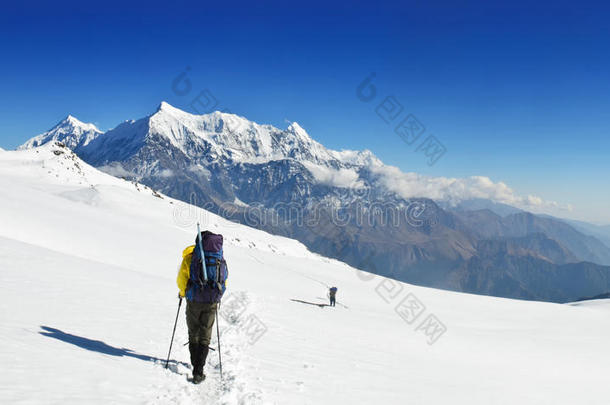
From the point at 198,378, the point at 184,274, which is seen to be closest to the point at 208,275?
the point at 184,274

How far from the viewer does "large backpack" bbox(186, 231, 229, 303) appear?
23.1ft

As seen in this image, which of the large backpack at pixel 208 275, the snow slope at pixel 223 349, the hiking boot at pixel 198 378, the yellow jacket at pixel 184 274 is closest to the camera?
the snow slope at pixel 223 349

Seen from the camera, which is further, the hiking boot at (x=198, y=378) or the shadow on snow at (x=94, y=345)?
the shadow on snow at (x=94, y=345)

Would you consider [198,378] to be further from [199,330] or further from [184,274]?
[184,274]

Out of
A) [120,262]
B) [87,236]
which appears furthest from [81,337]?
[87,236]

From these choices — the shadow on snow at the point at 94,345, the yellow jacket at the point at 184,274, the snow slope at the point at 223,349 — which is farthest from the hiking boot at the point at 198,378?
the yellow jacket at the point at 184,274

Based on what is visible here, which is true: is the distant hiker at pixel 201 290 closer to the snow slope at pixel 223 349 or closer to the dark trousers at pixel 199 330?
the dark trousers at pixel 199 330

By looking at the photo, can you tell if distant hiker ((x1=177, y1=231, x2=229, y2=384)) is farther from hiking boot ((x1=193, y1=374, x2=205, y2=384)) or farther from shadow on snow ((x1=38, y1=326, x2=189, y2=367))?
shadow on snow ((x1=38, y1=326, x2=189, y2=367))

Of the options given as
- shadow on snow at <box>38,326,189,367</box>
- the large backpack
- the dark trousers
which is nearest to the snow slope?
shadow on snow at <box>38,326,189,367</box>

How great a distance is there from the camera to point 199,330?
7148 millimetres

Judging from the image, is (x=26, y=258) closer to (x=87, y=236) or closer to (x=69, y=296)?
(x=69, y=296)

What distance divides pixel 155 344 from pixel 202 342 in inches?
96.8

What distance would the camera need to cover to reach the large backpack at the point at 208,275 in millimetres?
7027

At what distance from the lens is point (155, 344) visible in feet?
28.4
